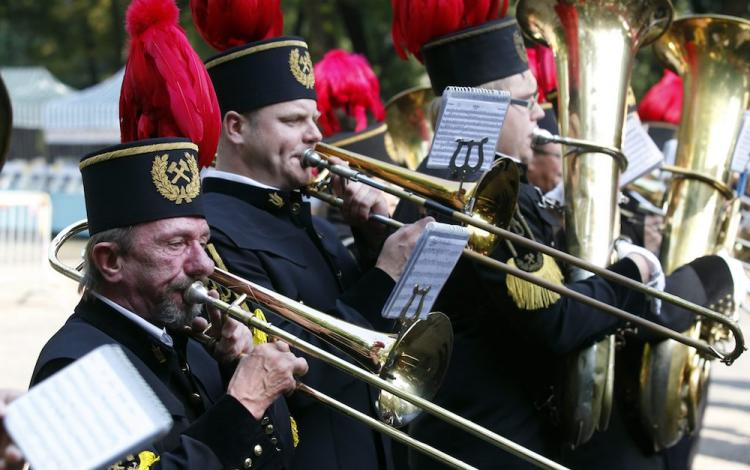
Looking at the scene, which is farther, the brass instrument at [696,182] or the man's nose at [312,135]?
the brass instrument at [696,182]

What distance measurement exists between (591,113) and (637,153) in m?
0.32

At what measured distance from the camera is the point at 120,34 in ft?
89.4

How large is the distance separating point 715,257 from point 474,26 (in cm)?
121

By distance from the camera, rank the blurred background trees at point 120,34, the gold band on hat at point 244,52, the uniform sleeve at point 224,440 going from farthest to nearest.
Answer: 1. the blurred background trees at point 120,34
2. the gold band on hat at point 244,52
3. the uniform sleeve at point 224,440

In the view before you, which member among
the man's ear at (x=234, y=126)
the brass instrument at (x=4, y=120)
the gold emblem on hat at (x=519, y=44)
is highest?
the brass instrument at (x=4, y=120)

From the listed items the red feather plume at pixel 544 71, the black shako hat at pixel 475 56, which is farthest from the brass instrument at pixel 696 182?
the black shako hat at pixel 475 56

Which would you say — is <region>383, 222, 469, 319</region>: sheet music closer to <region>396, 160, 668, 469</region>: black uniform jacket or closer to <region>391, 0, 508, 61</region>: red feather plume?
<region>396, 160, 668, 469</region>: black uniform jacket

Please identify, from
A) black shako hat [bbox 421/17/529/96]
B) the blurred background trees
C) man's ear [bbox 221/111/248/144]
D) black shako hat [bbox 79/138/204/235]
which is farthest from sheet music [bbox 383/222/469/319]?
the blurred background trees

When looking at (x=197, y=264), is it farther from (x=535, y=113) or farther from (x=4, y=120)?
(x=535, y=113)

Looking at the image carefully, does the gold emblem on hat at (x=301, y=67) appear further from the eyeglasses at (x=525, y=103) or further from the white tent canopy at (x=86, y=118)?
the white tent canopy at (x=86, y=118)

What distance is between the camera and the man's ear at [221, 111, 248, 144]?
3.42m

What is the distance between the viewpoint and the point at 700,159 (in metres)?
4.68

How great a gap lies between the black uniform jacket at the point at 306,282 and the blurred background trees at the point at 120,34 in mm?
9184

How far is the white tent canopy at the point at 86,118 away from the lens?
69.8 feet
